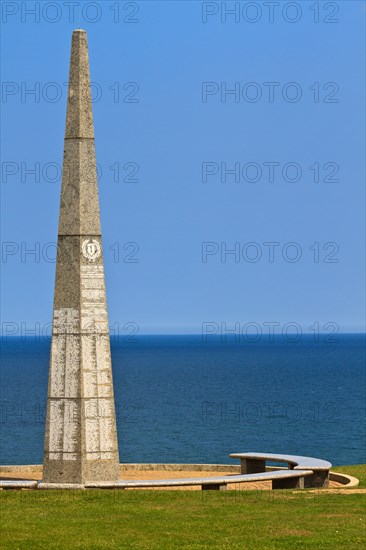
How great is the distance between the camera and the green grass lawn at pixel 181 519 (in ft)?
58.0

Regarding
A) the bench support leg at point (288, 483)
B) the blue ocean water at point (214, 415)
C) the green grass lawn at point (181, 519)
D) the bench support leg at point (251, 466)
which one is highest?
the blue ocean water at point (214, 415)

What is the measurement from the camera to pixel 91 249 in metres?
23.5

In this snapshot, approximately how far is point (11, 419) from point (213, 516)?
55174 mm

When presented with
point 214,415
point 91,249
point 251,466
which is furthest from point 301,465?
point 214,415

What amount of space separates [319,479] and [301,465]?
0.45 meters

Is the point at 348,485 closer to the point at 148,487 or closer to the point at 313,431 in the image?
the point at 148,487

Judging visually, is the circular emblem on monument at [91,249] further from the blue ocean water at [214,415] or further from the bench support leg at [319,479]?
the blue ocean water at [214,415]

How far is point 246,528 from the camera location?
18.6 m

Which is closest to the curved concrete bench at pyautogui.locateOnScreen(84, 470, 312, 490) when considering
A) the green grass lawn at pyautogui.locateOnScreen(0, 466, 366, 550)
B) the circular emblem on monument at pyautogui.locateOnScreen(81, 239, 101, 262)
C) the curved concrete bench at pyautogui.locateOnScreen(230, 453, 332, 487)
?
the green grass lawn at pyautogui.locateOnScreen(0, 466, 366, 550)

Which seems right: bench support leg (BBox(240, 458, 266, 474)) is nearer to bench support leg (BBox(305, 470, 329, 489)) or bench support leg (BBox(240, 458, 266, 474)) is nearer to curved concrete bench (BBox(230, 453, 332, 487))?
curved concrete bench (BBox(230, 453, 332, 487))

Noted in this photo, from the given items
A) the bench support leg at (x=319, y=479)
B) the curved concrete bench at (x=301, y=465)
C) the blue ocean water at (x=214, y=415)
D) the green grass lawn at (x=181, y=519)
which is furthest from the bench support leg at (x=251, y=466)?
the blue ocean water at (x=214, y=415)

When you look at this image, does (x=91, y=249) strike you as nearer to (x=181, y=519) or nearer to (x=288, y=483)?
(x=288, y=483)

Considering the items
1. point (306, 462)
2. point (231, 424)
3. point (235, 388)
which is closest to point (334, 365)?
point (235, 388)

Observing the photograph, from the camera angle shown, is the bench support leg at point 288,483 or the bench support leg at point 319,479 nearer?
the bench support leg at point 288,483
